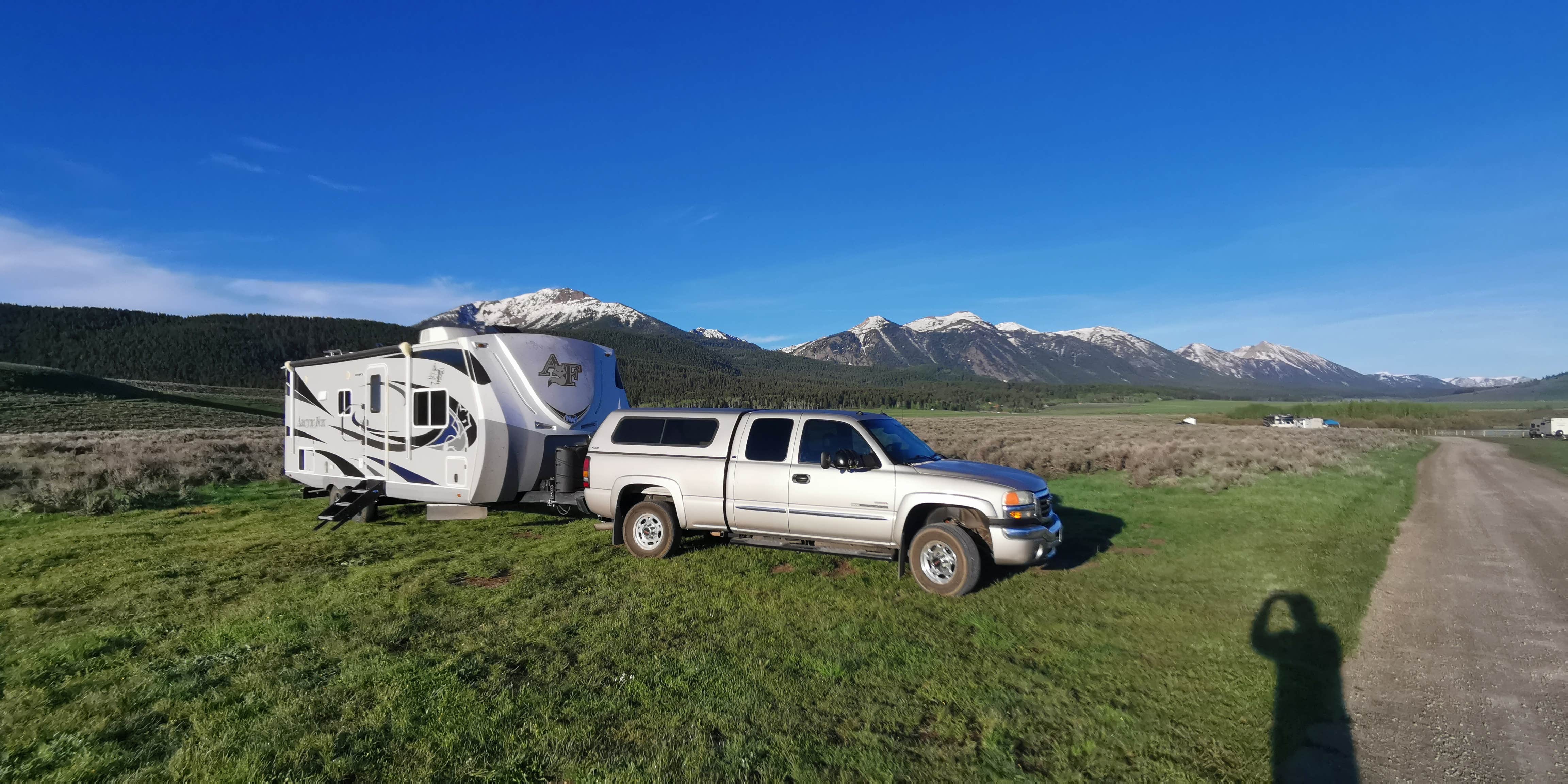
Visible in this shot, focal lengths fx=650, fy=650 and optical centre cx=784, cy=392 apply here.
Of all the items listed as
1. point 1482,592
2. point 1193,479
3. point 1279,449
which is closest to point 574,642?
point 1482,592

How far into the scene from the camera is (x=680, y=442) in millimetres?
9070

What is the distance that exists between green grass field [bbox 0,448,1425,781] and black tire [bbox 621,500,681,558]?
0.37 m

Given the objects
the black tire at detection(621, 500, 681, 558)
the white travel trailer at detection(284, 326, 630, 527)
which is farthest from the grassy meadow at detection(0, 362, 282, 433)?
the black tire at detection(621, 500, 681, 558)

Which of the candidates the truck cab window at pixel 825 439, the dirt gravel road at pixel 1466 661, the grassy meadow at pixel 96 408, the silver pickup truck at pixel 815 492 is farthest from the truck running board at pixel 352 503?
the grassy meadow at pixel 96 408

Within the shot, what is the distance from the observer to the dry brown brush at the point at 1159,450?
61.8 ft

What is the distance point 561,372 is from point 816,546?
17.1 ft

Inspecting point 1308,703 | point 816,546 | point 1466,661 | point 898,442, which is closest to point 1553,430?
point 1466,661

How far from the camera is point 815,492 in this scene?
802 centimetres

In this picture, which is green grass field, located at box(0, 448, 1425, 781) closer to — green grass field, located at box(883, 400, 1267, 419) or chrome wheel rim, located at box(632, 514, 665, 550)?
chrome wheel rim, located at box(632, 514, 665, 550)

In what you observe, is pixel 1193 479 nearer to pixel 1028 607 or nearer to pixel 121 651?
pixel 1028 607

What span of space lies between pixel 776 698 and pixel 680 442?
4.80 meters

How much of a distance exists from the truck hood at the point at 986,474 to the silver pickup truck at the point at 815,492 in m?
0.02

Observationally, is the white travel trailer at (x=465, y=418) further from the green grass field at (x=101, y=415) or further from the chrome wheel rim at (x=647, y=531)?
the green grass field at (x=101, y=415)

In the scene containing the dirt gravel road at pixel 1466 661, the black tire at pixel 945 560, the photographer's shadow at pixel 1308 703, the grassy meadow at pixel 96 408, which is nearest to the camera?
the photographer's shadow at pixel 1308 703
